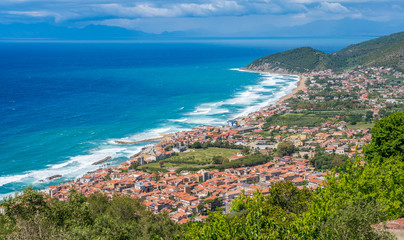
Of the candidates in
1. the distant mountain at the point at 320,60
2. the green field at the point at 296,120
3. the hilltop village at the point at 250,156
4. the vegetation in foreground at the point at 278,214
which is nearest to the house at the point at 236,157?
the hilltop village at the point at 250,156

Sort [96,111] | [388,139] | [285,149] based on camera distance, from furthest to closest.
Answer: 1. [96,111]
2. [285,149]
3. [388,139]

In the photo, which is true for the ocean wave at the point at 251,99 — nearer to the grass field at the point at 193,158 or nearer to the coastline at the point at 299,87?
the coastline at the point at 299,87

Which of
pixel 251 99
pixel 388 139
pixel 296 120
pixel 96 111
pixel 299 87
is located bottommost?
pixel 296 120

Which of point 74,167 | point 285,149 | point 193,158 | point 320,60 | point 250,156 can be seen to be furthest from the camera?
point 320,60

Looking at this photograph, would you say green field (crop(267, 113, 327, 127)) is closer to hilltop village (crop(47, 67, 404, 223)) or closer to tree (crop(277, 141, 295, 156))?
hilltop village (crop(47, 67, 404, 223))

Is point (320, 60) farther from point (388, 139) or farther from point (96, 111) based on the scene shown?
point (388, 139)

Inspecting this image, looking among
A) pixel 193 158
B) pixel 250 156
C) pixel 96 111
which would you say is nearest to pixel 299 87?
pixel 96 111
